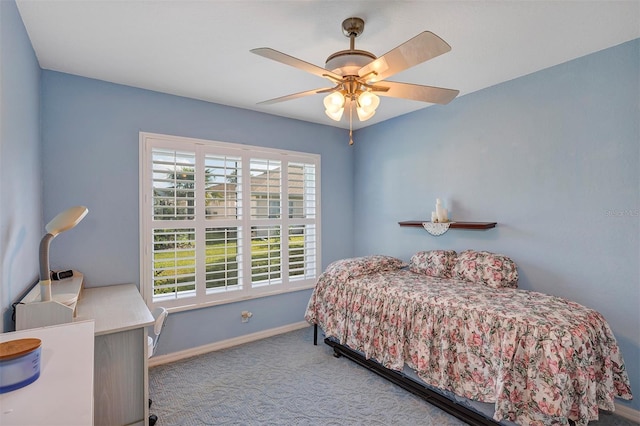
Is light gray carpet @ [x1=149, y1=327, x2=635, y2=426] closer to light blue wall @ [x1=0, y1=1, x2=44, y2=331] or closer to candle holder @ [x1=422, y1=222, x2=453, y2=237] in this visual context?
light blue wall @ [x1=0, y1=1, x2=44, y2=331]

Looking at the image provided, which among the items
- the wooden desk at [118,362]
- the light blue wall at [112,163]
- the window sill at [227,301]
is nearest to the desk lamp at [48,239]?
the wooden desk at [118,362]

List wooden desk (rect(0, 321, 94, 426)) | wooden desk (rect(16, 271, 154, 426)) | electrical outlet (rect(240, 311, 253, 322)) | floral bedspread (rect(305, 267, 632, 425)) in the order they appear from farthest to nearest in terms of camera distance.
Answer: electrical outlet (rect(240, 311, 253, 322)) < wooden desk (rect(16, 271, 154, 426)) < floral bedspread (rect(305, 267, 632, 425)) < wooden desk (rect(0, 321, 94, 426))

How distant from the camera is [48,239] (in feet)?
5.52

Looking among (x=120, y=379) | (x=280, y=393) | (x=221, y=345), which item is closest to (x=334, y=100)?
(x=120, y=379)

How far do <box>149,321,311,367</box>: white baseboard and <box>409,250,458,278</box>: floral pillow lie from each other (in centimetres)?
163

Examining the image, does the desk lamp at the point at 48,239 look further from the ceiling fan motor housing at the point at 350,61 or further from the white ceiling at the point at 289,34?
the ceiling fan motor housing at the point at 350,61

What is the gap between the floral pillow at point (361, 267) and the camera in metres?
A: 3.10

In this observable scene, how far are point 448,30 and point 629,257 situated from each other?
198cm

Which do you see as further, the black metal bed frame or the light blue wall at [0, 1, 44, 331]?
the black metal bed frame

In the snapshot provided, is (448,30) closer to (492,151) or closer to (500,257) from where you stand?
(492,151)

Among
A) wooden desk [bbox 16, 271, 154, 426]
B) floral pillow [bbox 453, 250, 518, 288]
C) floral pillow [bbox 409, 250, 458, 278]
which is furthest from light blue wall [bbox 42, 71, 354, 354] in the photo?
floral pillow [bbox 453, 250, 518, 288]

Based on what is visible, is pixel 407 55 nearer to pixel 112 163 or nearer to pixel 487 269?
pixel 487 269

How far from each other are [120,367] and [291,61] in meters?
2.02

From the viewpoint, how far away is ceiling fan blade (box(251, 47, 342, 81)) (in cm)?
147
